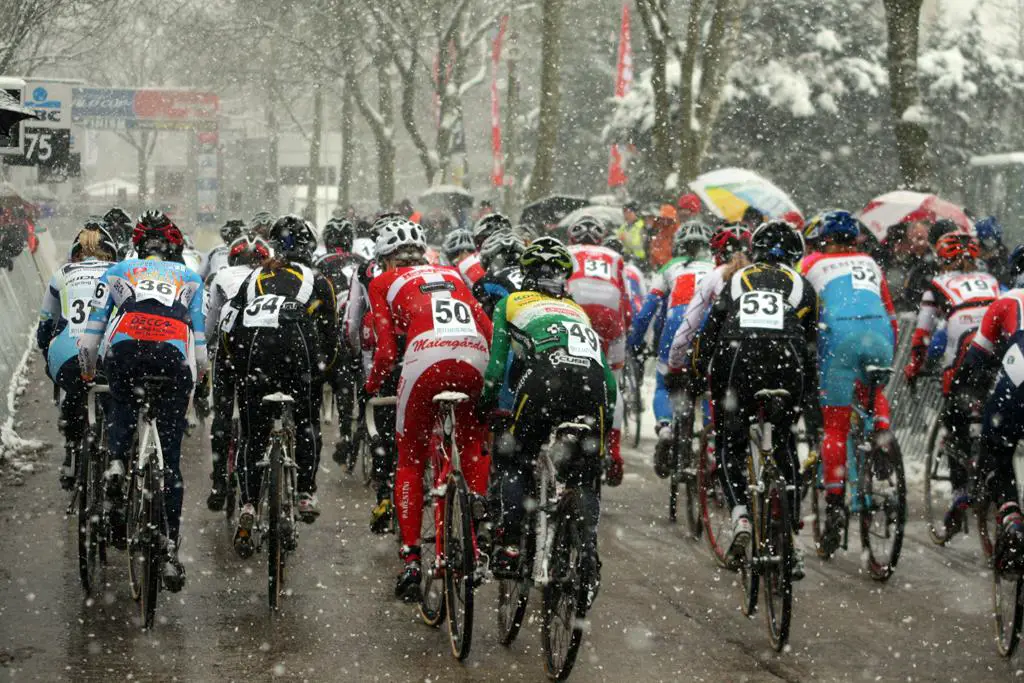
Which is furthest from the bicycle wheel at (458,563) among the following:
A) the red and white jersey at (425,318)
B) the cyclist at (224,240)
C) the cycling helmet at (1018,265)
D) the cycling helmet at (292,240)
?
the cyclist at (224,240)

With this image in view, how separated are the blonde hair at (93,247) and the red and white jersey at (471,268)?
105 inches

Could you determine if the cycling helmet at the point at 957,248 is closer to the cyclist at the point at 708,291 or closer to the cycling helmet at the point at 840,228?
the cycling helmet at the point at 840,228

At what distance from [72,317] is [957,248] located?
5.74 metres

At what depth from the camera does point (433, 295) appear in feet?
26.7

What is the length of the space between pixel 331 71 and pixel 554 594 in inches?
1510

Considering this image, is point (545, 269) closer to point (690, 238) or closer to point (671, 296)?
point (671, 296)

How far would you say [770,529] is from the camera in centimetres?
779

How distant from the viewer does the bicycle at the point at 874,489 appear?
9266mm

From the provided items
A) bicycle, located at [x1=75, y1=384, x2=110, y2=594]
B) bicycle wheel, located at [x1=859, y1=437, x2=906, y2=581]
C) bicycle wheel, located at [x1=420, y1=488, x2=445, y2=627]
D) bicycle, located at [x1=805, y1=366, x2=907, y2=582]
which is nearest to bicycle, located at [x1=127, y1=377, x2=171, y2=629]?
bicycle, located at [x1=75, y1=384, x2=110, y2=594]

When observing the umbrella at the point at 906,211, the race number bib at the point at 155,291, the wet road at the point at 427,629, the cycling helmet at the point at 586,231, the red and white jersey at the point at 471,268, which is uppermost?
the umbrella at the point at 906,211

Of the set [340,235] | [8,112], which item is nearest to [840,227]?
[8,112]

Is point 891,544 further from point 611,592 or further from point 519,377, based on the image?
point 519,377

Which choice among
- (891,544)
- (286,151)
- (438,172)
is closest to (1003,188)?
(438,172)

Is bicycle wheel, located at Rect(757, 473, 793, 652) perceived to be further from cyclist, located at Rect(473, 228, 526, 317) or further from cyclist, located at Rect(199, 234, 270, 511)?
cyclist, located at Rect(199, 234, 270, 511)
